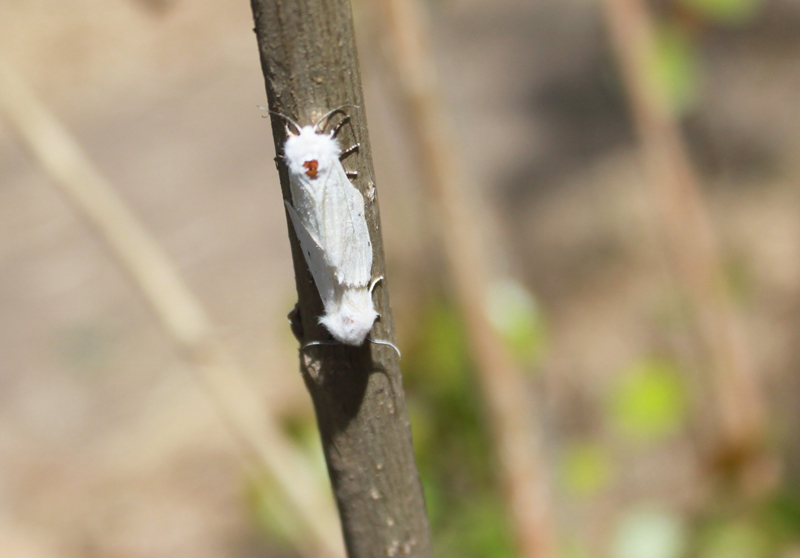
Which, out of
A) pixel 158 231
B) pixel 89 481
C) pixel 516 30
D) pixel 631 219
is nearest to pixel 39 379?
pixel 89 481

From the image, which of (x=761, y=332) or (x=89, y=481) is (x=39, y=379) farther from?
(x=761, y=332)

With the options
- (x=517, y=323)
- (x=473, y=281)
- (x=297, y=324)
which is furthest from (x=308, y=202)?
(x=517, y=323)

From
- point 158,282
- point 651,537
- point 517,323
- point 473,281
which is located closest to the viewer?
point 158,282

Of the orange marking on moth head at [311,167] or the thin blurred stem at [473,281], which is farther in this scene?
the thin blurred stem at [473,281]

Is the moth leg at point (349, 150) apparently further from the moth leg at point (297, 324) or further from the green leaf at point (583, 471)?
the green leaf at point (583, 471)

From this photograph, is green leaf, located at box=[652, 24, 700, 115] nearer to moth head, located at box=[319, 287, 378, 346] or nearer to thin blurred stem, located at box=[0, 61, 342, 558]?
thin blurred stem, located at box=[0, 61, 342, 558]

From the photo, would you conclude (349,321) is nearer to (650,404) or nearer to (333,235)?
(333,235)

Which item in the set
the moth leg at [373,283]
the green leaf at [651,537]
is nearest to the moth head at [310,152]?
the moth leg at [373,283]

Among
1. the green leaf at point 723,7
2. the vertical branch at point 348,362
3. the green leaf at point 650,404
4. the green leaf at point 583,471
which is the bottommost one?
the vertical branch at point 348,362
